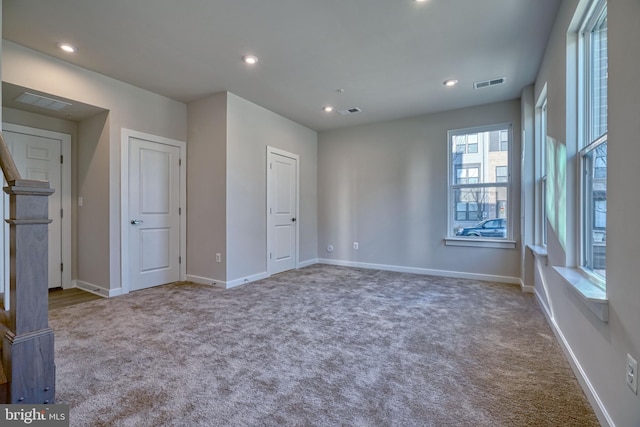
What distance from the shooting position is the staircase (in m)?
1.23

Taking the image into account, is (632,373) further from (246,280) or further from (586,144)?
(246,280)

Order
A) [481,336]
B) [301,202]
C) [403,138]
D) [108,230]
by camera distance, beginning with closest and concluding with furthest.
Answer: [481,336]
[108,230]
[403,138]
[301,202]

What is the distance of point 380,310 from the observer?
324cm

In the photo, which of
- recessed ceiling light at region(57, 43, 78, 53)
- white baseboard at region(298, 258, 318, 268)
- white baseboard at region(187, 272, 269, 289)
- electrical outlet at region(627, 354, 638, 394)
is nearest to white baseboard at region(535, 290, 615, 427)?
electrical outlet at region(627, 354, 638, 394)

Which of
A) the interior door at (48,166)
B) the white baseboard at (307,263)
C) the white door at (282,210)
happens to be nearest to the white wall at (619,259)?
the white door at (282,210)

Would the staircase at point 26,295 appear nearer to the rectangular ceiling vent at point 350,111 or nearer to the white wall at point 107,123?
the white wall at point 107,123

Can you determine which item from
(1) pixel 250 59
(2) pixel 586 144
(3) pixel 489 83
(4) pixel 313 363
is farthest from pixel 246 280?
(3) pixel 489 83

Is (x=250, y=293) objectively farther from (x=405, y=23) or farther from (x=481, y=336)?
(x=405, y=23)

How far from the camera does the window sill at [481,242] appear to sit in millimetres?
4429

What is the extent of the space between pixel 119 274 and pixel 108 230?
1.84 ft

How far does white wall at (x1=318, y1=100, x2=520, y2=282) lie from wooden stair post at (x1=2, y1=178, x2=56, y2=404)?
4.70m

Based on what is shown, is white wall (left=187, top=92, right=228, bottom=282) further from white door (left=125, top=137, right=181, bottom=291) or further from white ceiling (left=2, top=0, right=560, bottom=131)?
white ceiling (left=2, top=0, right=560, bottom=131)

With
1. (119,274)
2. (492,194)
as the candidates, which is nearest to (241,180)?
(119,274)

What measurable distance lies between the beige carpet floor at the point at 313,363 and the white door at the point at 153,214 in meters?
0.51
